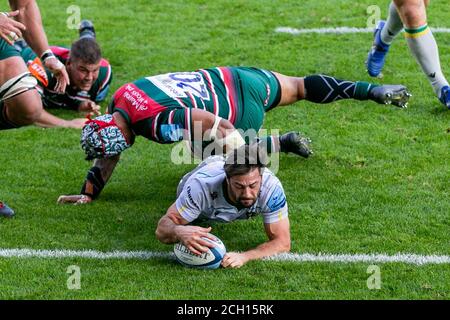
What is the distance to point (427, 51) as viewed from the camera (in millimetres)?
9078

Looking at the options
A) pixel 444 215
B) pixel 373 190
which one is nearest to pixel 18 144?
pixel 373 190

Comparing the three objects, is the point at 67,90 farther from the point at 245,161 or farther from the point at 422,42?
the point at 245,161

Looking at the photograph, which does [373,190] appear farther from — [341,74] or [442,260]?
[341,74]

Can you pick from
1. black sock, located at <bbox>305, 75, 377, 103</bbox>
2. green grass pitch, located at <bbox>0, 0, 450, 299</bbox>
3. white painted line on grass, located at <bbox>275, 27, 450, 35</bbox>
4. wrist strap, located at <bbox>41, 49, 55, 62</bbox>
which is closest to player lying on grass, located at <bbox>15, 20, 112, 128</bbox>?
green grass pitch, located at <bbox>0, 0, 450, 299</bbox>

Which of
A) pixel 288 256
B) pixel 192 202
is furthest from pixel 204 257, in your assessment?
pixel 288 256

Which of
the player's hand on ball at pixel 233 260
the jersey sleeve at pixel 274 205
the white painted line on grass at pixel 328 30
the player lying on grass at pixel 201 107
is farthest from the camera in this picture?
the white painted line on grass at pixel 328 30

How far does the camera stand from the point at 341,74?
10578 millimetres

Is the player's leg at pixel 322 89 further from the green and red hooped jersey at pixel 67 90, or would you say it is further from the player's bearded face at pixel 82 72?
the green and red hooped jersey at pixel 67 90

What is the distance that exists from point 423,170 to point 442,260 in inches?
74.4

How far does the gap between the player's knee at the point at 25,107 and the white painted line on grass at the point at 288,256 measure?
51.5 inches

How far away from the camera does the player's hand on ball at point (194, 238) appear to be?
644cm

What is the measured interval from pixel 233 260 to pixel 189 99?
5.52ft

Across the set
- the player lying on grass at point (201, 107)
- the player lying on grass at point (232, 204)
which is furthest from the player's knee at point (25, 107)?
the player lying on grass at point (232, 204)
